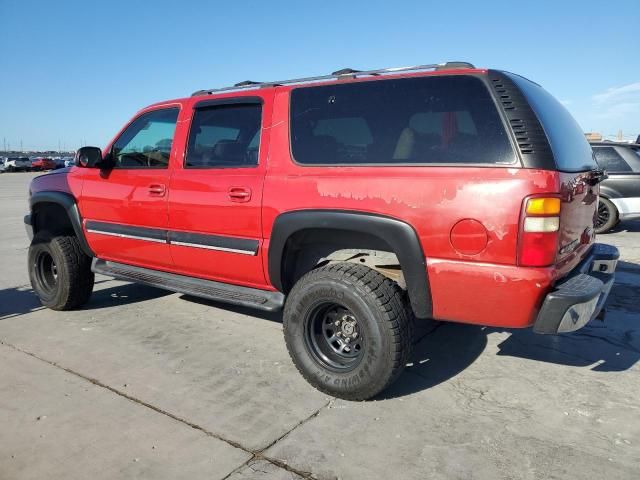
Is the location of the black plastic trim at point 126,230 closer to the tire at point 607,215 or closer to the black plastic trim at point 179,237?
the black plastic trim at point 179,237

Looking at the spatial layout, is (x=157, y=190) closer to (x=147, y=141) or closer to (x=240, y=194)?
(x=147, y=141)

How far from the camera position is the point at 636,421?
2.75m

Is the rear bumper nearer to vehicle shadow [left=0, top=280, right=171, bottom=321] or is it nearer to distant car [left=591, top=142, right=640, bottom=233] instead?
vehicle shadow [left=0, top=280, right=171, bottom=321]

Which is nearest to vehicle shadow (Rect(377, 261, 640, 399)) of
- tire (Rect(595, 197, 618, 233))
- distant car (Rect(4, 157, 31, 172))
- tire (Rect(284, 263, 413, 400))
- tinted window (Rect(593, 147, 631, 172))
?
tire (Rect(284, 263, 413, 400))

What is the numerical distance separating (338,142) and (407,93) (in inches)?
20.2

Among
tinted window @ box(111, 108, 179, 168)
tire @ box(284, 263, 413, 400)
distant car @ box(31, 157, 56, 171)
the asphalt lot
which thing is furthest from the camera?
distant car @ box(31, 157, 56, 171)

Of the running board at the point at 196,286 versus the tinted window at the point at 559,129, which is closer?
the tinted window at the point at 559,129

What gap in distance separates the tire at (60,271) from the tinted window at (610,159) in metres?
8.12

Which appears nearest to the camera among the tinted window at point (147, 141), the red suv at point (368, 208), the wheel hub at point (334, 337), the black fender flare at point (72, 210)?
the red suv at point (368, 208)

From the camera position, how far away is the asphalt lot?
7.80 feet

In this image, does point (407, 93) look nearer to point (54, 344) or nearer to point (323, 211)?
point (323, 211)

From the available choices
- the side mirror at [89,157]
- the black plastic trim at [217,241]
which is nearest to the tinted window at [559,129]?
the black plastic trim at [217,241]

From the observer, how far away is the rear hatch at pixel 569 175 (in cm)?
258

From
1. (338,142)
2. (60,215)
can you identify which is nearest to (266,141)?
(338,142)
